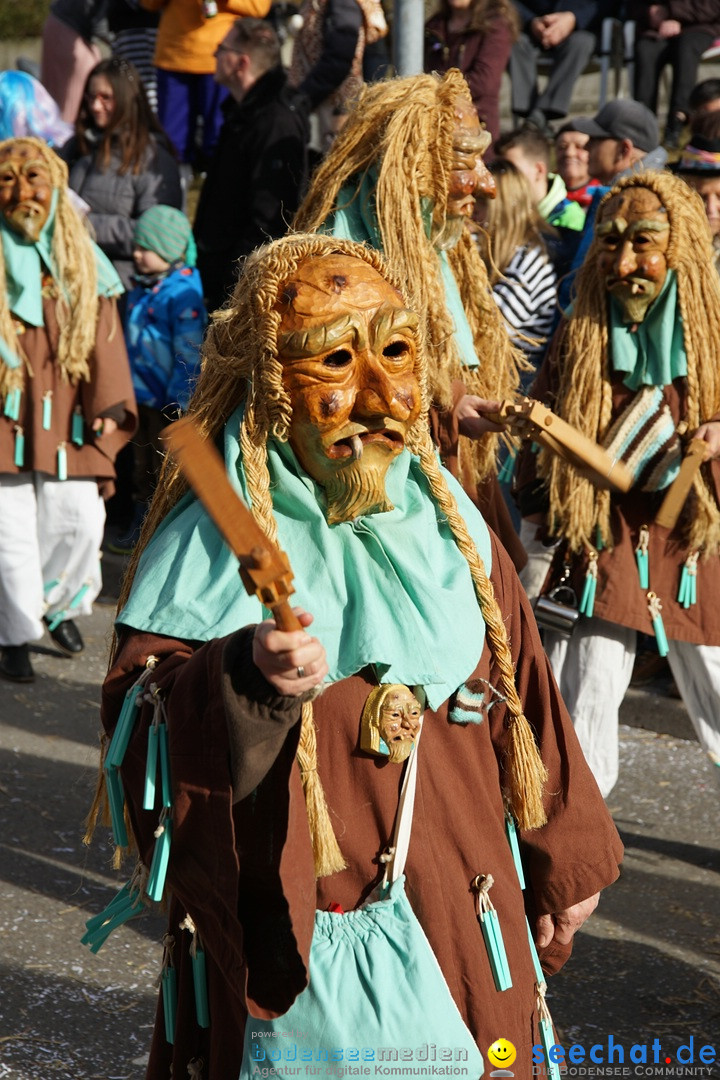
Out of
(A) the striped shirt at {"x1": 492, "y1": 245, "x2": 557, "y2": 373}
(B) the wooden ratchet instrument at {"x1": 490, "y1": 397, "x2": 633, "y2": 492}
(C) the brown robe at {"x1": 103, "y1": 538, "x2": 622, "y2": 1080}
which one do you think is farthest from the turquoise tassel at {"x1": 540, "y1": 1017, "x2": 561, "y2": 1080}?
(A) the striped shirt at {"x1": 492, "y1": 245, "x2": 557, "y2": 373}

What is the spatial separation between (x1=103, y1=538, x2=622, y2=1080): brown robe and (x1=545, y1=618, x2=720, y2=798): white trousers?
189 cm

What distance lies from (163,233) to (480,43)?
6.86ft

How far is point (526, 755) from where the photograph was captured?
2449 millimetres

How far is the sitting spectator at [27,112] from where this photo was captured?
28.0 ft

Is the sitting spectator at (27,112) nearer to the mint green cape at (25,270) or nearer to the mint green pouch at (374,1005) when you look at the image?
the mint green cape at (25,270)

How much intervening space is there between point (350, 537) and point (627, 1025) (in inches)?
82.1

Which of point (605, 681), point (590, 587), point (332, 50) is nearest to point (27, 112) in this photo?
point (332, 50)

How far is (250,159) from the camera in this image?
7391mm

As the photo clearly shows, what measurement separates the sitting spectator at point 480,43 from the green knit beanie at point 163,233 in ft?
5.77

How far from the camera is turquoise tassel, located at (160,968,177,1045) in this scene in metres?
2.37

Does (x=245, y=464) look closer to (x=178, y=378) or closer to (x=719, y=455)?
(x=719, y=455)

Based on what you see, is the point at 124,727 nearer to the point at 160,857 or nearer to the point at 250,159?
the point at 160,857

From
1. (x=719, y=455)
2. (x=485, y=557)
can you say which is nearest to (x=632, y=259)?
(x=719, y=455)

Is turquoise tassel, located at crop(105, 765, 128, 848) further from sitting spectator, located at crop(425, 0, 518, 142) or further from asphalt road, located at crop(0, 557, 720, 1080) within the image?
sitting spectator, located at crop(425, 0, 518, 142)
